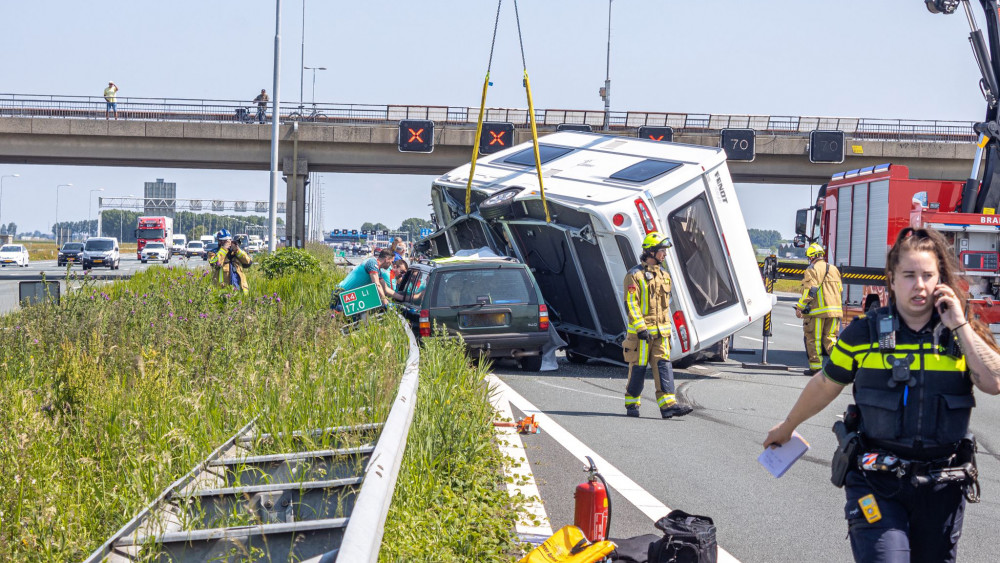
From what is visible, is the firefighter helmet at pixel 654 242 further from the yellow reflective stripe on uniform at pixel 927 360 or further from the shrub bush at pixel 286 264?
the shrub bush at pixel 286 264

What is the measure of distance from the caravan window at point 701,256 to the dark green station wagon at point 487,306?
205cm

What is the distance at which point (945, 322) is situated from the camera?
11.9 ft

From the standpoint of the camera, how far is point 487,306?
45.2 ft

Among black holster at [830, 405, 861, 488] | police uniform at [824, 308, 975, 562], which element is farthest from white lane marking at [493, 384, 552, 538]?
police uniform at [824, 308, 975, 562]

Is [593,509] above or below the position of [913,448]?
below

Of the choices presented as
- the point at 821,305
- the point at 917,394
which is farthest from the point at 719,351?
the point at 917,394

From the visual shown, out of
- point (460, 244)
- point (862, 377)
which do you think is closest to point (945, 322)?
point (862, 377)

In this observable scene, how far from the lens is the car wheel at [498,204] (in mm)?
14461

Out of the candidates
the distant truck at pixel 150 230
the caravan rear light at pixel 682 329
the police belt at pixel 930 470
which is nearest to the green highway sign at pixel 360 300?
the caravan rear light at pixel 682 329

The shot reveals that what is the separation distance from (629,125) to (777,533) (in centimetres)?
3875

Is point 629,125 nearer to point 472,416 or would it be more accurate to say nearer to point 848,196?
point 848,196

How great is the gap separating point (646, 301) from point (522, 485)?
13.6 feet

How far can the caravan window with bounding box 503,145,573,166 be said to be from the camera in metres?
16.0

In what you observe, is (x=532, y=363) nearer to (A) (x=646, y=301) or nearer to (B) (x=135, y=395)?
(A) (x=646, y=301)
